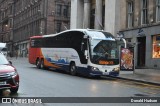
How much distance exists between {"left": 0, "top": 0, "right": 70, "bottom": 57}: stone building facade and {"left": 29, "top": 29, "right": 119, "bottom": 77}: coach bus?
44.2 meters

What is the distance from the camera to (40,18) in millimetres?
77812

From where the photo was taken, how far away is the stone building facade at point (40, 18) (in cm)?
7556

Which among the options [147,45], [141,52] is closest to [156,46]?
[147,45]

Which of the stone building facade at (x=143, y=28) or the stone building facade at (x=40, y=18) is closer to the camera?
the stone building facade at (x=143, y=28)

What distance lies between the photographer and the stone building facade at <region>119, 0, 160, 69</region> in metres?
34.2

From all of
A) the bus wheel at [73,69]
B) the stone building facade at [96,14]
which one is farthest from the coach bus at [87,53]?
the stone building facade at [96,14]

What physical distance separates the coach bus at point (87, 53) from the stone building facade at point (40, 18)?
4416cm

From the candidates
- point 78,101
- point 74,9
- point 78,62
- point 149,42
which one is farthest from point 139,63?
point 78,101

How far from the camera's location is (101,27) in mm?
46594

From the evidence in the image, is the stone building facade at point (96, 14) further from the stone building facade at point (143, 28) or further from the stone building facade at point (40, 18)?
the stone building facade at point (40, 18)

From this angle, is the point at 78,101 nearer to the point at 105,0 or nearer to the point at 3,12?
the point at 105,0

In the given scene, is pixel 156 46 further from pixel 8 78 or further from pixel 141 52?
pixel 8 78

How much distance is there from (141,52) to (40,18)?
4426 cm

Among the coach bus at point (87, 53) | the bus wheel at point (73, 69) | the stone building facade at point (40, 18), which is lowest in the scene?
the bus wheel at point (73, 69)
